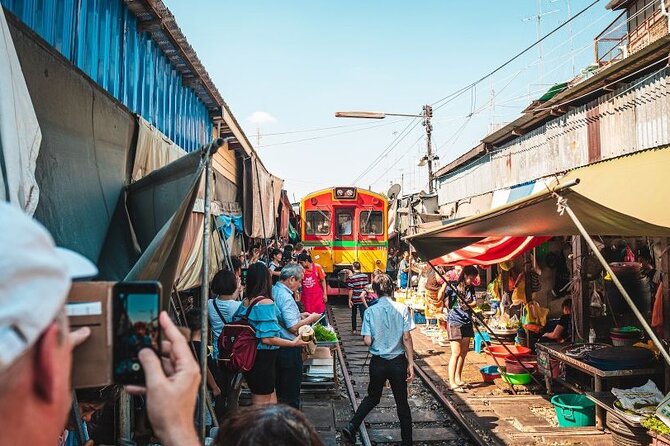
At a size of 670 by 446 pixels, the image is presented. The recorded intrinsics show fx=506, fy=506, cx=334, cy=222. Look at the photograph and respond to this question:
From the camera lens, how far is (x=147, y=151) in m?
4.45

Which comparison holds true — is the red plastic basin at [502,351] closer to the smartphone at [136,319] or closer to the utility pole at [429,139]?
the smartphone at [136,319]

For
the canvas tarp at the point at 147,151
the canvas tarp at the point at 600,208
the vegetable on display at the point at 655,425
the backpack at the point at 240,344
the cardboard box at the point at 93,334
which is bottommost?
the vegetable on display at the point at 655,425

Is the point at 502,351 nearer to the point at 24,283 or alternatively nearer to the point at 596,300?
the point at 596,300

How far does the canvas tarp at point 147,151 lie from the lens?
13.9 ft

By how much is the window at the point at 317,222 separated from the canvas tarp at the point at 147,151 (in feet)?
36.6

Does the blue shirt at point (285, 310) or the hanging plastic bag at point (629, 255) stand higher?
the hanging plastic bag at point (629, 255)

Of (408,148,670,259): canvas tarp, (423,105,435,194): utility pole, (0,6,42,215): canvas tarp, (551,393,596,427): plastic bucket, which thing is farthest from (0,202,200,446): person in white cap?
(423,105,435,194): utility pole

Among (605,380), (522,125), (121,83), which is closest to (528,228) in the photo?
(605,380)

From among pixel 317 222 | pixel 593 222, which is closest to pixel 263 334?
pixel 593 222

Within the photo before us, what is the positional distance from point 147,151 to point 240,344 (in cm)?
191

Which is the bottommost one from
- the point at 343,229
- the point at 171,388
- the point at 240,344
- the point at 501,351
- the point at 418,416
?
the point at 418,416

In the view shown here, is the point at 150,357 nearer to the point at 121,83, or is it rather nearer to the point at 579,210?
the point at 579,210

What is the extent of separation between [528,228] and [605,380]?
2.42 metres

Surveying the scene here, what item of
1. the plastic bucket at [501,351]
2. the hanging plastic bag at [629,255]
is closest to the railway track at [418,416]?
the plastic bucket at [501,351]
